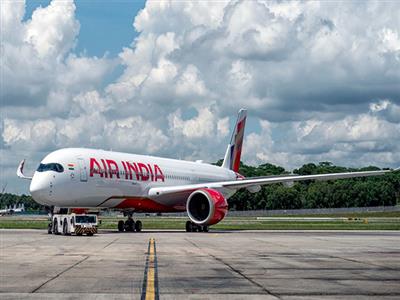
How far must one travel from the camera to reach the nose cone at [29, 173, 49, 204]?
3684cm

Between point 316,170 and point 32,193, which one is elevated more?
point 316,170

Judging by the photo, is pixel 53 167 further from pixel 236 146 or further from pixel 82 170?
pixel 236 146

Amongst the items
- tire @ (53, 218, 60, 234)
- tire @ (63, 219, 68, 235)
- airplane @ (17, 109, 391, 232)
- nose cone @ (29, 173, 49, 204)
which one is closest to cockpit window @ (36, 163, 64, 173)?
airplane @ (17, 109, 391, 232)

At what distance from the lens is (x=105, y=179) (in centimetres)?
3962

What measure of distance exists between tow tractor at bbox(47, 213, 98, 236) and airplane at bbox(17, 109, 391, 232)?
108cm

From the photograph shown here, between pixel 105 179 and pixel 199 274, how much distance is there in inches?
983

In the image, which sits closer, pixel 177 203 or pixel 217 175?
pixel 177 203

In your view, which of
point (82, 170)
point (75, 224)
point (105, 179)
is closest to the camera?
point (75, 224)

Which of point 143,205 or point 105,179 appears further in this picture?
point 143,205

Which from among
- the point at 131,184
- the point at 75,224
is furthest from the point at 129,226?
the point at 75,224

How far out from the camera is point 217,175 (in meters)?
53.6

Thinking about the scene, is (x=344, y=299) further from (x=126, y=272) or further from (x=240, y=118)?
(x=240, y=118)

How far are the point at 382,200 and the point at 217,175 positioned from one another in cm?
10096

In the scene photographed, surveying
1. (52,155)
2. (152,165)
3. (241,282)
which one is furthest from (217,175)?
(241,282)
